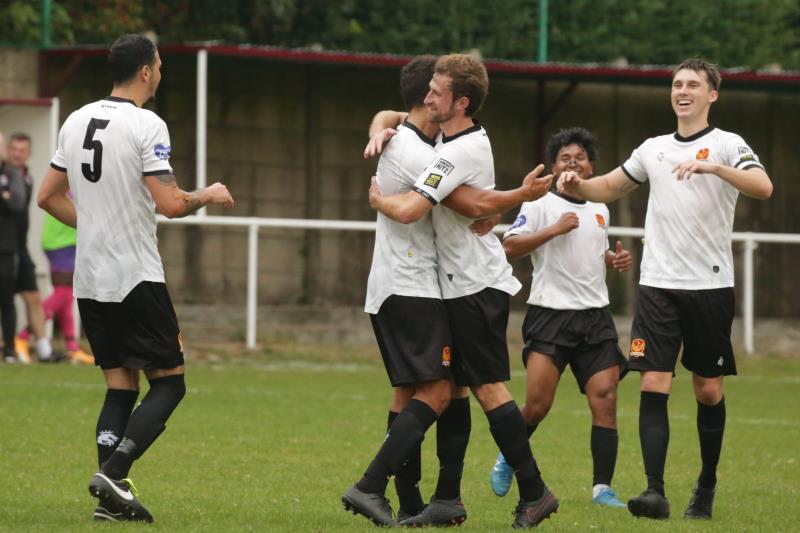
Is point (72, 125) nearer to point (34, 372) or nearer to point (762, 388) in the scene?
point (34, 372)

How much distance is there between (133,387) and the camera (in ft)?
25.8

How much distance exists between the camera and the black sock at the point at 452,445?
7.82 meters

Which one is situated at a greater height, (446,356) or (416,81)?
(416,81)

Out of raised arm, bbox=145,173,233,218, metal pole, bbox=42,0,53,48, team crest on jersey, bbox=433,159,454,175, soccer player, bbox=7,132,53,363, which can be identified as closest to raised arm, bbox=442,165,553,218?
team crest on jersey, bbox=433,159,454,175

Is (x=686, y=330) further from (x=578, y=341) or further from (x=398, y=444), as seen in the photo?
(x=398, y=444)

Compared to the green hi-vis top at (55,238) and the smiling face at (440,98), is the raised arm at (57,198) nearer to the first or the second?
the smiling face at (440,98)

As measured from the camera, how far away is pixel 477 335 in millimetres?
7660

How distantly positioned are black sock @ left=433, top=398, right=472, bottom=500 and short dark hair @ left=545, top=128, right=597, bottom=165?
2.23 m

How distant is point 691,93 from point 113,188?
9.78ft

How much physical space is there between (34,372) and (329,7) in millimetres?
8155

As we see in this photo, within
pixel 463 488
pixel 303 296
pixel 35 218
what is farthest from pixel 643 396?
pixel 303 296

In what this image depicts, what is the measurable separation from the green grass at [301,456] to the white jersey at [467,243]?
3.76 ft

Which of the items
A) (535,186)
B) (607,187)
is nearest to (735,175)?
(607,187)

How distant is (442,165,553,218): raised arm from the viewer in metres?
7.50
